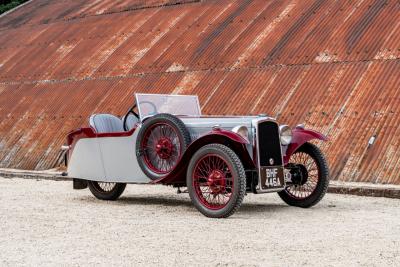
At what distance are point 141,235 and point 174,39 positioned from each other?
10971 mm

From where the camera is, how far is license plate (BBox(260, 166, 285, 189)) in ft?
24.6

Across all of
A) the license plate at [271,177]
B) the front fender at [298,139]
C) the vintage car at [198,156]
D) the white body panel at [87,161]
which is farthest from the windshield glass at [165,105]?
the license plate at [271,177]

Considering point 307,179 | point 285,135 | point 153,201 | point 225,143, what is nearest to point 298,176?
point 307,179

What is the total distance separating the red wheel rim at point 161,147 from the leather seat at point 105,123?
124 centimetres

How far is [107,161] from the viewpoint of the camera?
890 centimetres

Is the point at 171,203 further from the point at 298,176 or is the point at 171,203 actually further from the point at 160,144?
the point at 298,176

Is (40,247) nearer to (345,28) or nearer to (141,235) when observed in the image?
(141,235)

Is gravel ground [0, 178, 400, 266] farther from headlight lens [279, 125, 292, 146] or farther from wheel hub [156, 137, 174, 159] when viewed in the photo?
headlight lens [279, 125, 292, 146]

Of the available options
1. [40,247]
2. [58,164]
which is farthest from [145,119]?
[58,164]

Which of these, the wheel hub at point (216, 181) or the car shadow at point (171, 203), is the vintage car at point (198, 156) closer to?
the wheel hub at point (216, 181)

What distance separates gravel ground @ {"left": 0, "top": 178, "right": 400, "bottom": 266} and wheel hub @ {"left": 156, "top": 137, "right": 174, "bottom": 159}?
70cm

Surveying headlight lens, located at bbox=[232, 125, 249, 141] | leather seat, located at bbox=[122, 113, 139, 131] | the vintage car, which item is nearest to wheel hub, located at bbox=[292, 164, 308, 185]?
the vintage car

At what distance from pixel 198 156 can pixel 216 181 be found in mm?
377

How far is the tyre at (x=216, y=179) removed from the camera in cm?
705
